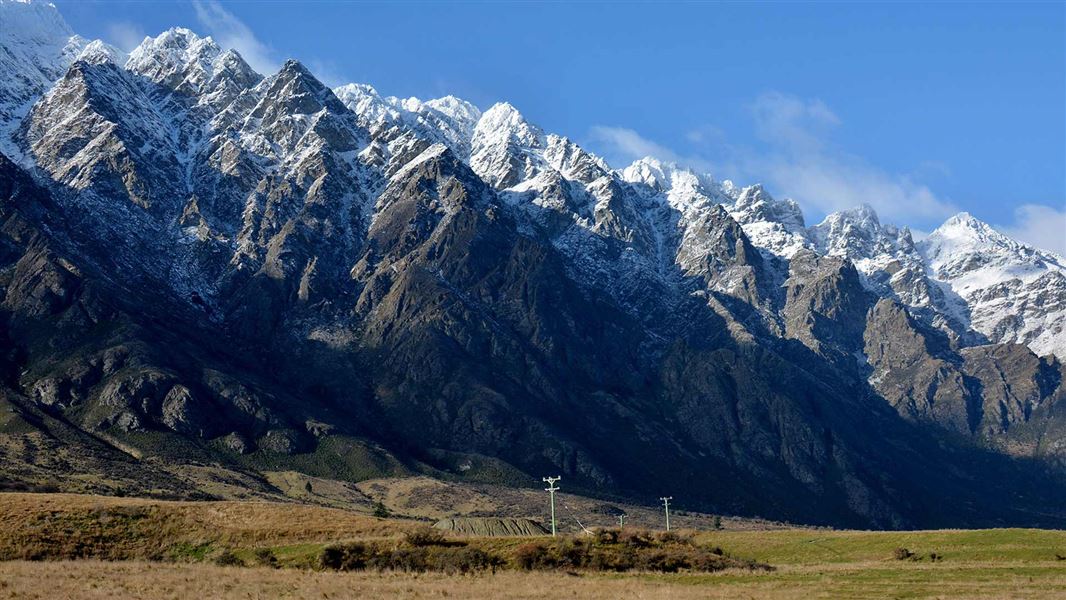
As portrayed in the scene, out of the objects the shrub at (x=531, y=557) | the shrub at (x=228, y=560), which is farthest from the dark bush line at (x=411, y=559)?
the shrub at (x=228, y=560)

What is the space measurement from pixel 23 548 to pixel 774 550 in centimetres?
7456

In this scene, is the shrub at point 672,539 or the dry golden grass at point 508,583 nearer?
the dry golden grass at point 508,583

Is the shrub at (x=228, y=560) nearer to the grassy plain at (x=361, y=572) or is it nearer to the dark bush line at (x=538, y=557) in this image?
the grassy plain at (x=361, y=572)

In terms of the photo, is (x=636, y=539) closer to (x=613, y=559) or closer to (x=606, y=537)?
(x=606, y=537)

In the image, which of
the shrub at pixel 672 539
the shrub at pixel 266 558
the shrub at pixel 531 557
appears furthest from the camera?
the shrub at pixel 672 539

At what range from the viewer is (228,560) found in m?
102

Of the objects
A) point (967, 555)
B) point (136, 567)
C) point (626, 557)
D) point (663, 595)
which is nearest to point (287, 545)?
point (136, 567)

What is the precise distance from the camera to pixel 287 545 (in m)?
109

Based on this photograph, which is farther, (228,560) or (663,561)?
(663,561)

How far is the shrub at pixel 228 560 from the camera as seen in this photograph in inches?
3922

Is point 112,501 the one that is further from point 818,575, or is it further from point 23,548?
point 818,575

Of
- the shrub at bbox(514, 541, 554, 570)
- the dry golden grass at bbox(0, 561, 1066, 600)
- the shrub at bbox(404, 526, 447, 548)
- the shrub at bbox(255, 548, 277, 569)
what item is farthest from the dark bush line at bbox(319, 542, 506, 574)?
the shrub at bbox(255, 548, 277, 569)

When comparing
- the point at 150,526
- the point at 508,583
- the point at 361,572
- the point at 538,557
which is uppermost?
the point at 150,526

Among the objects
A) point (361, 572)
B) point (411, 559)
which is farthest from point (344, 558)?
point (411, 559)
